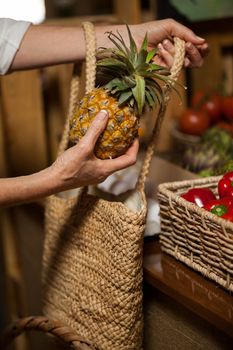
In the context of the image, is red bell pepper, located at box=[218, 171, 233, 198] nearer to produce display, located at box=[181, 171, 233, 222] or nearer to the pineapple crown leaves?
produce display, located at box=[181, 171, 233, 222]

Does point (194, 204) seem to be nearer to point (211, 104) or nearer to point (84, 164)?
point (84, 164)

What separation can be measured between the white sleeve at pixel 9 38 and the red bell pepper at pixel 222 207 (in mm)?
650

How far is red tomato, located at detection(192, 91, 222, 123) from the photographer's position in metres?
2.39

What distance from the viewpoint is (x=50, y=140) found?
2521 mm

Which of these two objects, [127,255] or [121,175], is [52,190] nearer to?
[127,255]

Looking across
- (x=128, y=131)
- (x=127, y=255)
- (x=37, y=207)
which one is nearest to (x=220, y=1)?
(x=37, y=207)

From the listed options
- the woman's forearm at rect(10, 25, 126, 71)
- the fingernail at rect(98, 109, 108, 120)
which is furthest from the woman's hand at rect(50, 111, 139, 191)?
the woman's forearm at rect(10, 25, 126, 71)

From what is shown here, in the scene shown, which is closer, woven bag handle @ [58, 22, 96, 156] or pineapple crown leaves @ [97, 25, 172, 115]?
pineapple crown leaves @ [97, 25, 172, 115]

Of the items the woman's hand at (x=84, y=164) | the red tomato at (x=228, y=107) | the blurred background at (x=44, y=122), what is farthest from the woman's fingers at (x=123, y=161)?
the red tomato at (x=228, y=107)

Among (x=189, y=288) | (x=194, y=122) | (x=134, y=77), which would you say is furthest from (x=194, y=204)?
(x=194, y=122)

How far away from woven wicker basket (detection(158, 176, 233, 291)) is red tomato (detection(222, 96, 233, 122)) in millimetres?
954

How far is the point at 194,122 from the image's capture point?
2297 mm

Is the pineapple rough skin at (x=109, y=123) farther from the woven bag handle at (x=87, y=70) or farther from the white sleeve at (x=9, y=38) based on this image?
the white sleeve at (x=9, y=38)

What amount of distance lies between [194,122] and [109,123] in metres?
1.11
